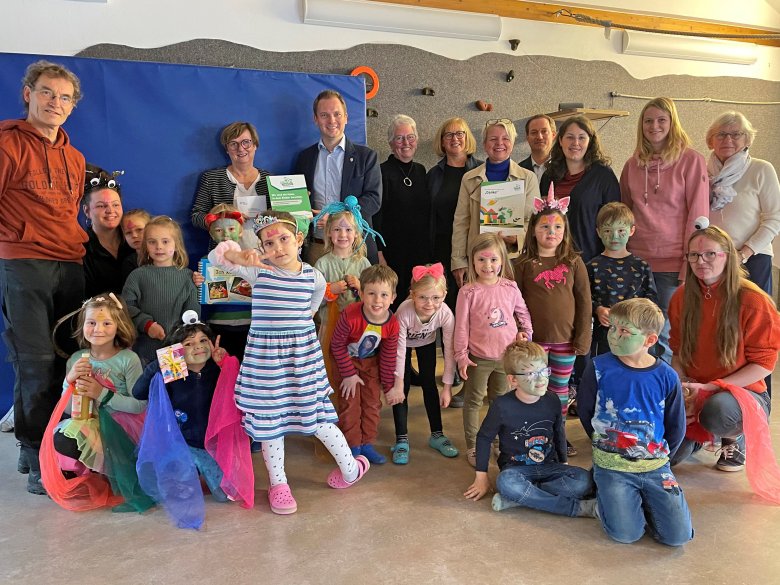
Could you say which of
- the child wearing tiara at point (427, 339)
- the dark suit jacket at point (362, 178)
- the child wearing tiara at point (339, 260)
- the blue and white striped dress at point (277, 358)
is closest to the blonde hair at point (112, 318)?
the blue and white striped dress at point (277, 358)

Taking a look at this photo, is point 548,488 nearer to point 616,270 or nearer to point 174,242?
point 616,270

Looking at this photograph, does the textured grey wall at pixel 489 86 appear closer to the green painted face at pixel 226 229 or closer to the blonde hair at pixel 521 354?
the green painted face at pixel 226 229

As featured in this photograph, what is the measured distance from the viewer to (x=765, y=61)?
5539 millimetres

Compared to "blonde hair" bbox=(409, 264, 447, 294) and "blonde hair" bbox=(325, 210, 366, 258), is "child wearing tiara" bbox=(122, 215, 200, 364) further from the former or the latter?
"blonde hair" bbox=(409, 264, 447, 294)

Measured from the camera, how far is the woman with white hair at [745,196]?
2990 mm

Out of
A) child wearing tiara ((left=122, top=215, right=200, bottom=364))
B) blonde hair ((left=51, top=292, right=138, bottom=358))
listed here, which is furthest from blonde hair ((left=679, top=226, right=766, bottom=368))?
blonde hair ((left=51, top=292, right=138, bottom=358))

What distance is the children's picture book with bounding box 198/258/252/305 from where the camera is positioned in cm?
299

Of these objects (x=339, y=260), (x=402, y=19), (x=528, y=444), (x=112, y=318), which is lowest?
(x=528, y=444)

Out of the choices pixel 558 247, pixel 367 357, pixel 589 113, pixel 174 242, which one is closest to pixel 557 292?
pixel 558 247

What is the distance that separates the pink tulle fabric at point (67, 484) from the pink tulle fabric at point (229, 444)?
446 millimetres

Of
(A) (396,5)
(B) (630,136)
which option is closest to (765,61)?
(B) (630,136)

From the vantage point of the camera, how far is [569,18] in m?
4.87

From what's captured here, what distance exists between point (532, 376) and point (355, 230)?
108cm

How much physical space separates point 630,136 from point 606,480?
13.1ft
